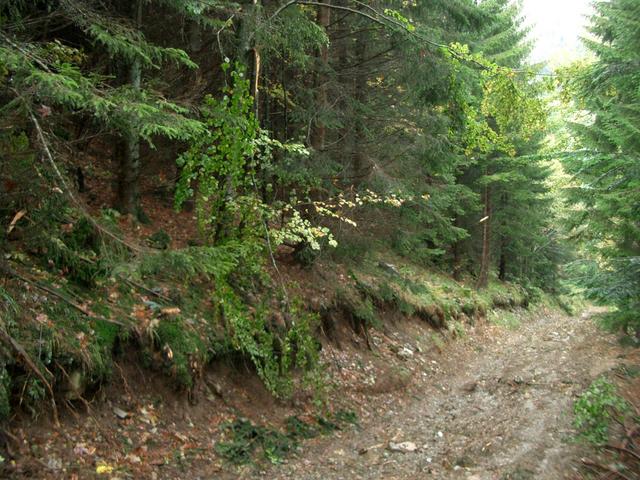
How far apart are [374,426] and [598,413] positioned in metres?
3.33

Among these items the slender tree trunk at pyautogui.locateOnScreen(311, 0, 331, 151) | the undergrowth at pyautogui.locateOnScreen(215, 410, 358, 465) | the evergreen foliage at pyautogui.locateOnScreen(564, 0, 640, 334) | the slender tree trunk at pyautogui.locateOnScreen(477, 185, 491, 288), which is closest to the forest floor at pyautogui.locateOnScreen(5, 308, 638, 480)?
the undergrowth at pyautogui.locateOnScreen(215, 410, 358, 465)

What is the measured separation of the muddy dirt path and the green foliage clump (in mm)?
258

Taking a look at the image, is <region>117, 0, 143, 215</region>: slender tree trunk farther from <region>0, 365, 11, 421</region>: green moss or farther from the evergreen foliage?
the evergreen foliage

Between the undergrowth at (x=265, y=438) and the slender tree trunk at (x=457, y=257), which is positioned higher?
the slender tree trunk at (x=457, y=257)

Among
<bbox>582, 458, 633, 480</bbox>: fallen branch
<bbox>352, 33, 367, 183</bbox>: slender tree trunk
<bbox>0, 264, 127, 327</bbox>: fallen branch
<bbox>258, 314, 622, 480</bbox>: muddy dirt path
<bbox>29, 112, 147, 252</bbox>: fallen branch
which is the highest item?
<bbox>352, 33, 367, 183</bbox>: slender tree trunk

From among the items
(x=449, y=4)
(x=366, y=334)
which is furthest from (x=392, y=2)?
(x=366, y=334)

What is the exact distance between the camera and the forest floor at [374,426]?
4.88m

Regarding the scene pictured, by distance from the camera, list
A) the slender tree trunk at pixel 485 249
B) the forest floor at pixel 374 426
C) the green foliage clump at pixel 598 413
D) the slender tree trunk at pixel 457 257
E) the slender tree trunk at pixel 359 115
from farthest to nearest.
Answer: the slender tree trunk at pixel 457 257 < the slender tree trunk at pixel 485 249 < the slender tree trunk at pixel 359 115 < the green foliage clump at pixel 598 413 < the forest floor at pixel 374 426

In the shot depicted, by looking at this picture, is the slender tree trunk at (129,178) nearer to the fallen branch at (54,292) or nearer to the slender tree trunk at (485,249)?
the fallen branch at (54,292)

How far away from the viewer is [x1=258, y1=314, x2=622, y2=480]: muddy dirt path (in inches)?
233

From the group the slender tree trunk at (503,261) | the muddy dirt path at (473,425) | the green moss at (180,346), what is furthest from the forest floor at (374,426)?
the slender tree trunk at (503,261)

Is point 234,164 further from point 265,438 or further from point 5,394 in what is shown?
point 265,438

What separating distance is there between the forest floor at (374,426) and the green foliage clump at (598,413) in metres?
0.22

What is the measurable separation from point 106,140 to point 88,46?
2.00 meters
